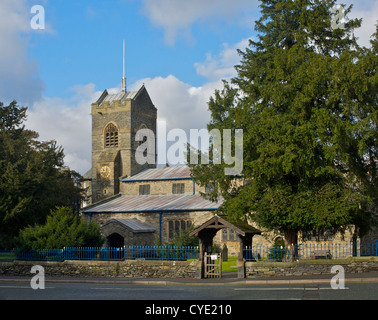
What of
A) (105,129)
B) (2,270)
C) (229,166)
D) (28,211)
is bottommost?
(2,270)

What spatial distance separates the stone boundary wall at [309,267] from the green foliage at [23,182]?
22911mm

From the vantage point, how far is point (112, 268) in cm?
2484

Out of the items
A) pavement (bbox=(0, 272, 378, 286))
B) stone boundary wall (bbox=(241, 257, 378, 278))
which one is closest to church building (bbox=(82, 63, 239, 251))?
stone boundary wall (bbox=(241, 257, 378, 278))

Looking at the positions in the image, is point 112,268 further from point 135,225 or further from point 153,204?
point 153,204

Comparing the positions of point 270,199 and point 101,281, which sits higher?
point 270,199

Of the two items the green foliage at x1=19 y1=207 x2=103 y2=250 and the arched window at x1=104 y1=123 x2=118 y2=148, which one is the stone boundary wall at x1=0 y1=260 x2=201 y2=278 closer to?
the green foliage at x1=19 y1=207 x2=103 y2=250

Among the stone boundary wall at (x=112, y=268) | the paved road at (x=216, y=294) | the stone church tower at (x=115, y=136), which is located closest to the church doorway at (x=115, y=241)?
the stone boundary wall at (x=112, y=268)

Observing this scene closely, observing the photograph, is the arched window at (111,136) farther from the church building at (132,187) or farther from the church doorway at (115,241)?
the church doorway at (115,241)

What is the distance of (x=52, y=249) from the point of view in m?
26.6

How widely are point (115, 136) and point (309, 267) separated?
39318 mm

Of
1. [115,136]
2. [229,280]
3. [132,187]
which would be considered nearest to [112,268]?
[229,280]

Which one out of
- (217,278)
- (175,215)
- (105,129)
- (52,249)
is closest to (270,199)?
(217,278)
